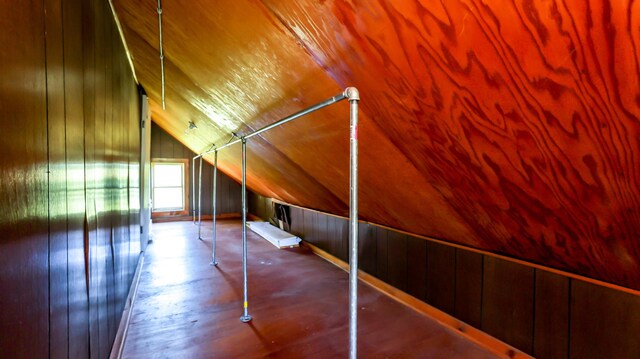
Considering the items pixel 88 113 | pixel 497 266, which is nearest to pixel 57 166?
pixel 88 113

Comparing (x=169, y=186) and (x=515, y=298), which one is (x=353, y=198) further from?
(x=169, y=186)

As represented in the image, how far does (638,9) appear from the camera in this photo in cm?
72

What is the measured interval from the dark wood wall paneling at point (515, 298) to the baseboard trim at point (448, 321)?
0.12 ft

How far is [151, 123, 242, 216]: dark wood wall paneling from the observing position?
7.77 meters

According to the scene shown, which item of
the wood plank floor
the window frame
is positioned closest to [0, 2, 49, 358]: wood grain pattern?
the wood plank floor

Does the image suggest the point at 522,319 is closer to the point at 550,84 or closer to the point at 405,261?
the point at 405,261

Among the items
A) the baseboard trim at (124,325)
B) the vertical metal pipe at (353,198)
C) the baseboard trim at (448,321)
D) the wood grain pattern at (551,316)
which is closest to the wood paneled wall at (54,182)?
the baseboard trim at (124,325)

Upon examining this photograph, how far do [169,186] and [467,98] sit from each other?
8.07 meters

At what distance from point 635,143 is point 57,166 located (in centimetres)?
176

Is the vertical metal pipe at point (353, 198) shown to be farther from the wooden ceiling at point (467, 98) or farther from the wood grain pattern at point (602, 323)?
the wood grain pattern at point (602, 323)

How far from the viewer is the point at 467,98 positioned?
1.19 metres

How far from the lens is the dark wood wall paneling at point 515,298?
5.53 feet

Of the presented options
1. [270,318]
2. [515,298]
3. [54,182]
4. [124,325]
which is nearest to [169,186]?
[124,325]

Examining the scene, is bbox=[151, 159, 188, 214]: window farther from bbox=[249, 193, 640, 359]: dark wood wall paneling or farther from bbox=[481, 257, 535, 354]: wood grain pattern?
bbox=[481, 257, 535, 354]: wood grain pattern
